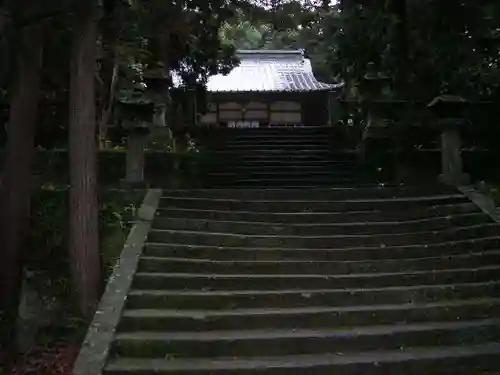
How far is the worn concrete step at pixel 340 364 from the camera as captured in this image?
4715 millimetres

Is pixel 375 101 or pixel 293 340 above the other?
pixel 375 101

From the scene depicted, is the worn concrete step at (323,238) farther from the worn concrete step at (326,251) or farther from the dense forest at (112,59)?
the dense forest at (112,59)

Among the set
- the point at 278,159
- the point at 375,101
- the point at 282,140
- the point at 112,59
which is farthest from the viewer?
the point at 282,140

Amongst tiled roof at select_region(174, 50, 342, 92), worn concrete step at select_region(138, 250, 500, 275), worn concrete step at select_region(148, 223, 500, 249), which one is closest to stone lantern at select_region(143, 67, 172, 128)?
worn concrete step at select_region(148, 223, 500, 249)

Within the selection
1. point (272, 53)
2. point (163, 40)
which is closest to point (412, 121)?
point (163, 40)

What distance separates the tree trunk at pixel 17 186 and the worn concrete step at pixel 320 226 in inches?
60.2

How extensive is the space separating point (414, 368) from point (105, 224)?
3892mm

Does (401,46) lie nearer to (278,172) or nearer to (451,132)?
(451,132)

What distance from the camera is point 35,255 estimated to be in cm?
714

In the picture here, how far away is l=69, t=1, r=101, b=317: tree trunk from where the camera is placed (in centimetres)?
612

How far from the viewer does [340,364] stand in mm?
4816

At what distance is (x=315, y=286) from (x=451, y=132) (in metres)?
4.21

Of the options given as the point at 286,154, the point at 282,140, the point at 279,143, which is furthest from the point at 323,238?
the point at 282,140

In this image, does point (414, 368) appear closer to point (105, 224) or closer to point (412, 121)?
point (105, 224)
